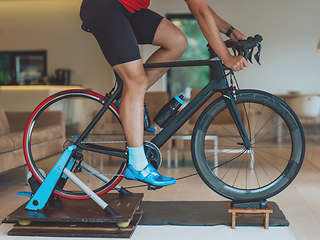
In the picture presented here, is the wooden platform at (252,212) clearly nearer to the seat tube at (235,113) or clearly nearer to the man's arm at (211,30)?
the seat tube at (235,113)

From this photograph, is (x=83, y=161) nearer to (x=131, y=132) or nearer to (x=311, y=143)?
(x=131, y=132)

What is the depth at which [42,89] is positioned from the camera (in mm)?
6918

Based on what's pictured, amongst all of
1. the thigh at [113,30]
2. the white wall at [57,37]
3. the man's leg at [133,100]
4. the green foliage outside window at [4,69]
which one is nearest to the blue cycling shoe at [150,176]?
the man's leg at [133,100]

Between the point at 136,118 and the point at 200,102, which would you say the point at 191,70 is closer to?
the point at 200,102

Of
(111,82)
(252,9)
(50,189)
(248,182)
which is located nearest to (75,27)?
(111,82)

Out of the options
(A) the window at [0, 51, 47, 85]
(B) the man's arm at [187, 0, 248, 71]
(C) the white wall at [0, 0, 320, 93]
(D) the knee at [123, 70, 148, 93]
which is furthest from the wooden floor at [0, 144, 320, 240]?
(A) the window at [0, 51, 47, 85]

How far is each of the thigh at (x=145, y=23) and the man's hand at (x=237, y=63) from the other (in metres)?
0.42

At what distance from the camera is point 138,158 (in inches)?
70.2

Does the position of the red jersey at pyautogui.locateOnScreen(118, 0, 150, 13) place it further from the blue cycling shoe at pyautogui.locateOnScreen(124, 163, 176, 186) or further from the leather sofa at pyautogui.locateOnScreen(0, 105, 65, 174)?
the leather sofa at pyautogui.locateOnScreen(0, 105, 65, 174)

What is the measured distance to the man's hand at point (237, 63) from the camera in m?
1.73

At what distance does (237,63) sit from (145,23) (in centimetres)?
53

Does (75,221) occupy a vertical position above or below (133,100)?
below

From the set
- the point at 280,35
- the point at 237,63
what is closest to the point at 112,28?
the point at 237,63

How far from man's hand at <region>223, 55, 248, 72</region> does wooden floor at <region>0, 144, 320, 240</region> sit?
2.89 ft
